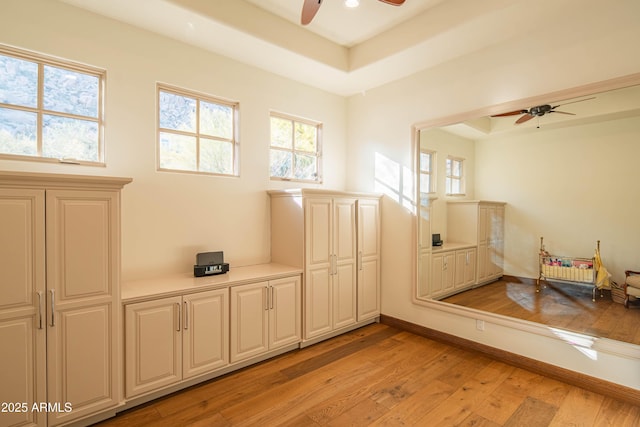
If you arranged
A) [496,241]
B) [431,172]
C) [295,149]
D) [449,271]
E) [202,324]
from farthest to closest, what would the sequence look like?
[295,149] → [431,172] → [449,271] → [496,241] → [202,324]

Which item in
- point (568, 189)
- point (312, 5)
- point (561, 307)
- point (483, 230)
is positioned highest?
point (312, 5)

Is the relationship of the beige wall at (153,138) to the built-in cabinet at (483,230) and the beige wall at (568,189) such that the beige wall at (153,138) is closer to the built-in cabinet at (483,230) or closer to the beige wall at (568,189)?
the built-in cabinet at (483,230)

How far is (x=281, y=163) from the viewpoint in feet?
12.9

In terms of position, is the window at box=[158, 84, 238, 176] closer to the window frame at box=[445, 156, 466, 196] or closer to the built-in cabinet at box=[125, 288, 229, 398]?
the built-in cabinet at box=[125, 288, 229, 398]

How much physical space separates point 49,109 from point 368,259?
338 centimetres

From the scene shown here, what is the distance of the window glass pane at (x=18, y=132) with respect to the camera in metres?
2.34

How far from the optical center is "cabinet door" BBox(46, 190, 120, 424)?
2004 millimetres

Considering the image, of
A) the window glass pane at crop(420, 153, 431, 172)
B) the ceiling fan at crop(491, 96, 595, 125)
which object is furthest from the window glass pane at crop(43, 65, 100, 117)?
the ceiling fan at crop(491, 96, 595, 125)

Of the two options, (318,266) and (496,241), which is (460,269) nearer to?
(496,241)

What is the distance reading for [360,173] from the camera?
173 inches

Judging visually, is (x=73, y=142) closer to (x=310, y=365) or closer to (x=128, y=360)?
(x=128, y=360)

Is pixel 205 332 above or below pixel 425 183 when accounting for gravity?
below

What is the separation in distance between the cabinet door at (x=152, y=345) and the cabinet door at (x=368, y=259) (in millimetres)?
2118

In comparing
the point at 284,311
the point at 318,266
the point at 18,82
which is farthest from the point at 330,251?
the point at 18,82
